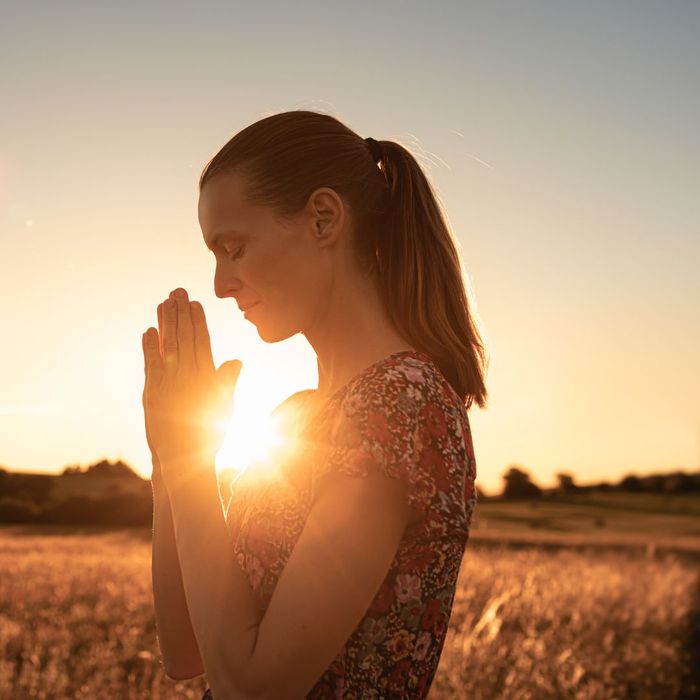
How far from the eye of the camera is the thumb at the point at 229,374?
205cm

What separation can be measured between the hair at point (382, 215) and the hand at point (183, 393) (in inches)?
12.5

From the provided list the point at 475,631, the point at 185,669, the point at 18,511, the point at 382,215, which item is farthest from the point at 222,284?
the point at 18,511

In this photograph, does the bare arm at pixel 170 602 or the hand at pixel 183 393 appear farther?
the bare arm at pixel 170 602

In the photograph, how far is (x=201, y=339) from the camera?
202cm

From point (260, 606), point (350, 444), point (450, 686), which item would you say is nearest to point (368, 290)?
point (350, 444)

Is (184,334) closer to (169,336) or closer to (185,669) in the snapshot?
(169,336)

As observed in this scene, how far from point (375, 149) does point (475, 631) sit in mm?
7000

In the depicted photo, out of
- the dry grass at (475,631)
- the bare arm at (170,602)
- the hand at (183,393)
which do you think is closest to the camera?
the hand at (183,393)

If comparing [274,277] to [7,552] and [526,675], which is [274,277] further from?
[7,552]

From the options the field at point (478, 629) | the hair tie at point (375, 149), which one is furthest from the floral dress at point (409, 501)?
the field at point (478, 629)

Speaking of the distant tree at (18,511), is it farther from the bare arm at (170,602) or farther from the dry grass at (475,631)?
the bare arm at (170,602)

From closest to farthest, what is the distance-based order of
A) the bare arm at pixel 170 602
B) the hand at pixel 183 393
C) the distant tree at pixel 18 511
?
the hand at pixel 183 393, the bare arm at pixel 170 602, the distant tree at pixel 18 511

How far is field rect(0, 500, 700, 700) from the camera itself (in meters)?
7.08

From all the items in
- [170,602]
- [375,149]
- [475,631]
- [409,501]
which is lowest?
[475,631]
